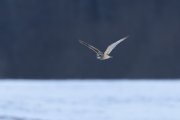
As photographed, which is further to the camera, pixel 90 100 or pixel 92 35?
pixel 92 35

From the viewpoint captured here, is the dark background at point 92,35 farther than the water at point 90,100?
Yes

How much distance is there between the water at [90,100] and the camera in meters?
8.50

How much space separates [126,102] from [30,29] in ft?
8.56

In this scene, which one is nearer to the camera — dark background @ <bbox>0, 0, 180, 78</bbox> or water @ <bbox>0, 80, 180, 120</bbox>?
water @ <bbox>0, 80, 180, 120</bbox>

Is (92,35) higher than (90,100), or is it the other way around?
(92,35)

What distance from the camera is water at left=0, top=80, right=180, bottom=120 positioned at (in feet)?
27.9

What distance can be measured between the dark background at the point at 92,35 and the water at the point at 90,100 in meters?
0.26

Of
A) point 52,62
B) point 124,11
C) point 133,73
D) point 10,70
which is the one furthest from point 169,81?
point 10,70

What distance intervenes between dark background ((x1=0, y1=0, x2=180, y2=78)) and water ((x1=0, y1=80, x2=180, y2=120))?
0.84ft

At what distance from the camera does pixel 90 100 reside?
9195 millimetres

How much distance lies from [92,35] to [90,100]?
150 cm

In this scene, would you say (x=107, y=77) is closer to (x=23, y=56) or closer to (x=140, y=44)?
(x=140, y=44)

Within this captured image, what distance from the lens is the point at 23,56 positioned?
11078mm

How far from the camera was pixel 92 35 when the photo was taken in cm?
1035
